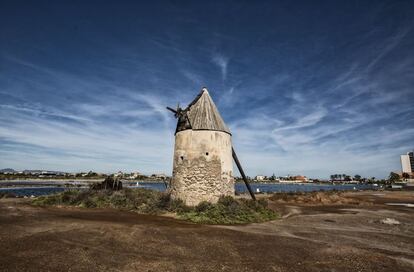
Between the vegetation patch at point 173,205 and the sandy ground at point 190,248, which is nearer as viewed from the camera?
the sandy ground at point 190,248

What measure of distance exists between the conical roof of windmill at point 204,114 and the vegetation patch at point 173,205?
199 inches

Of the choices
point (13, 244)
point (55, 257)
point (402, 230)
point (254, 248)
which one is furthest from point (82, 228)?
point (402, 230)

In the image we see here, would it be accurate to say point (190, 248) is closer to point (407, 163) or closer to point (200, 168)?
point (200, 168)

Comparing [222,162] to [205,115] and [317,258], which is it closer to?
[205,115]

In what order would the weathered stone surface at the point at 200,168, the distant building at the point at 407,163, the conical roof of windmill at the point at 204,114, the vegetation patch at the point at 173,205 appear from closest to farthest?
the vegetation patch at the point at 173,205, the weathered stone surface at the point at 200,168, the conical roof of windmill at the point at 204,114, the distant building at the point at 407,163

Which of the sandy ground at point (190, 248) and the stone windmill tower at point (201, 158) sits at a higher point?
the stone windmill tower at point (201, 158)

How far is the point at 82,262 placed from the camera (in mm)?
6570

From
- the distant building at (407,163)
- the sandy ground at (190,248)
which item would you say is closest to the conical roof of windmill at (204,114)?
the sandy ground at (190,248)

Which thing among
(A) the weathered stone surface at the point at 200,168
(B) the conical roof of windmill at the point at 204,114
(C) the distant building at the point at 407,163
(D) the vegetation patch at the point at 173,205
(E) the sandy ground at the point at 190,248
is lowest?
(E) the sandy ground at the point at 190,248

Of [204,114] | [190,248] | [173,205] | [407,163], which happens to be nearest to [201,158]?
[204,114]

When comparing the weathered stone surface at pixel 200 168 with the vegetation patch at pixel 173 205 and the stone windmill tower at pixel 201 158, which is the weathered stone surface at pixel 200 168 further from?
the vegetation patch at pixel 173 205

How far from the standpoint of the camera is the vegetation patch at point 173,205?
576 inches

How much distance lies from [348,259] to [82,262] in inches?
299

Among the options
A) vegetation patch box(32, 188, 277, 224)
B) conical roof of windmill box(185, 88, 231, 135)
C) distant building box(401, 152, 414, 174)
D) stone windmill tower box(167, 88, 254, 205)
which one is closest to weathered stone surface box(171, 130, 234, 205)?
stone windmill tower box(167, 88, 254, 205)
